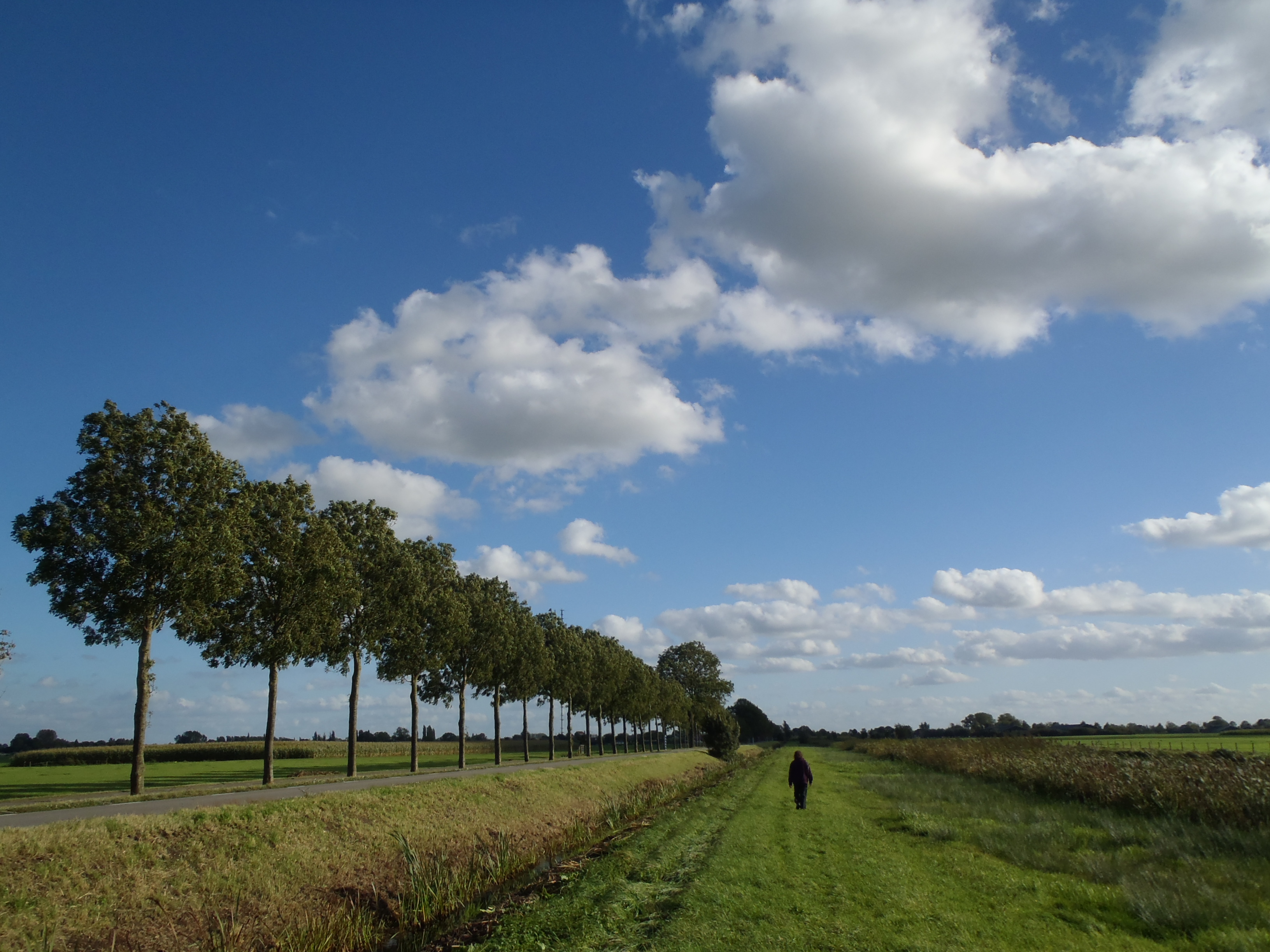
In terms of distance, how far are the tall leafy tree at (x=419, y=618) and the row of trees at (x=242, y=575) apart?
0.32 ft

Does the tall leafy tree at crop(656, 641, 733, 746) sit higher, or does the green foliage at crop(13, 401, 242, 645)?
the green foliage at crop(13, 401, 242, 645)

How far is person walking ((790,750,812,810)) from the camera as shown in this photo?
27.8 m

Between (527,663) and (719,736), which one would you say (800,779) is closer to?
(527,663)

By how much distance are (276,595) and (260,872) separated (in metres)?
21.9

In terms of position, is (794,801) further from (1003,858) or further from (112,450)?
(112,450)

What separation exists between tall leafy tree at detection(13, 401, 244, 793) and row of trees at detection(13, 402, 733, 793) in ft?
0.16

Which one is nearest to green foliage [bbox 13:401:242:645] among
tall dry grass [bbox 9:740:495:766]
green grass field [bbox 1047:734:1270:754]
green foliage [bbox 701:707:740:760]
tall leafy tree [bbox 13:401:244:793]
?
tall leafy tree [bbox 13:401:244:793]

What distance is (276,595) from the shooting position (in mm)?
34688

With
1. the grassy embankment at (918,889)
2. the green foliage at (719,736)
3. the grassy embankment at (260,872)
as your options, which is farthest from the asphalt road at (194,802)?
the green foliage at (719,736)

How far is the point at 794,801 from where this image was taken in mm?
31922

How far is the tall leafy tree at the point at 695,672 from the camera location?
527 ft

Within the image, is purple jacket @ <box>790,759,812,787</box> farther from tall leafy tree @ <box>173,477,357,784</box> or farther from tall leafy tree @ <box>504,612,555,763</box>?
tall leafy tree @ <box>504,612,555,763</box>

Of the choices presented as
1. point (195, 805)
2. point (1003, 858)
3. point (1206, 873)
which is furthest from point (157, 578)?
point (1206, 873)

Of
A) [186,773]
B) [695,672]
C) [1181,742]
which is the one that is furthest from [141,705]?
[695,672]
